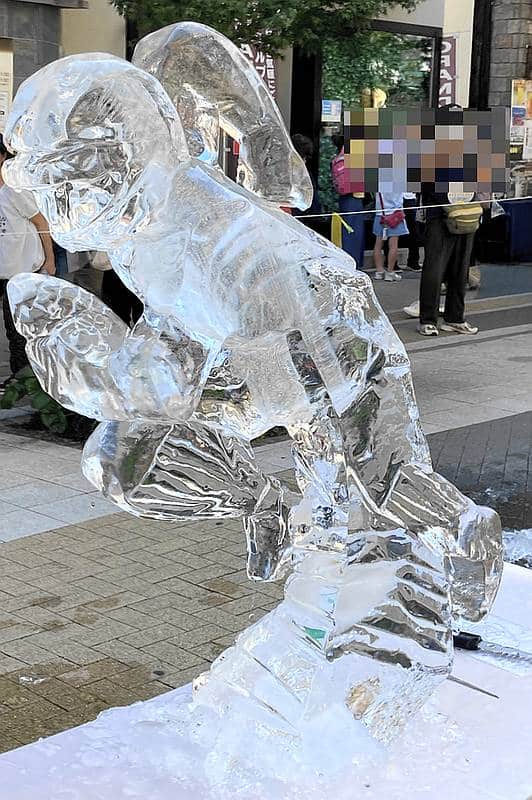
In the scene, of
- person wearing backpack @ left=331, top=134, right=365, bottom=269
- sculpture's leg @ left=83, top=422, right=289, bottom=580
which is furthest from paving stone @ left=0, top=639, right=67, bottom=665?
person wearing backpack @ left=331, top=134, right=365, bottom=269

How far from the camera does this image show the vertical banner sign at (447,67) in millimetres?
14758

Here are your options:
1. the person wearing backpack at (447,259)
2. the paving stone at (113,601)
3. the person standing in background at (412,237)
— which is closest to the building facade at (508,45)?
the person standing in background at (412,237)

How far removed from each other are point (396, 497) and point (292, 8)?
6572mm

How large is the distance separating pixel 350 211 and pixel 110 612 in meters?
8.33

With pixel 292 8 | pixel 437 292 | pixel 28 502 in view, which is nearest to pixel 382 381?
pixel 28 502

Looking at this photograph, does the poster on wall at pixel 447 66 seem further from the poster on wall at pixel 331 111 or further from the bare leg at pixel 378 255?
the bare leg at pixel 378 255

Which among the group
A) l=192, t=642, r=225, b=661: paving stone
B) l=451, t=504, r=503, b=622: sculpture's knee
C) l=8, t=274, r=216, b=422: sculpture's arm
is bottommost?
l=192, t=642, r=225, b=661: paving stone

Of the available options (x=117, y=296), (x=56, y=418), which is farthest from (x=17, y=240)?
(x=56, y=418)

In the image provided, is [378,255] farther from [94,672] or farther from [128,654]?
[94,672]

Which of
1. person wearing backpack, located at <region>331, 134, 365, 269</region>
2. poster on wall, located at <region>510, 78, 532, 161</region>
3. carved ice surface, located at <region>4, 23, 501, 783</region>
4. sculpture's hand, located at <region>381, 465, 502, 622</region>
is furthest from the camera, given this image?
poster on wall, located at <region>510, 78, 532, 161</region>

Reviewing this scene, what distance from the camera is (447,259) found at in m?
9.55

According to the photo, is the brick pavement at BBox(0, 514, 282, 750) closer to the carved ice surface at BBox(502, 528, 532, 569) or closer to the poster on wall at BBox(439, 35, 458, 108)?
the carved ice surface at BBox(502, 528, 532, 569)

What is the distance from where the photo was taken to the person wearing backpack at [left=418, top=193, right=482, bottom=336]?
9141 millimetres

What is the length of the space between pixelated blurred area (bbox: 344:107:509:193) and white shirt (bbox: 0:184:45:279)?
183 centimetres
